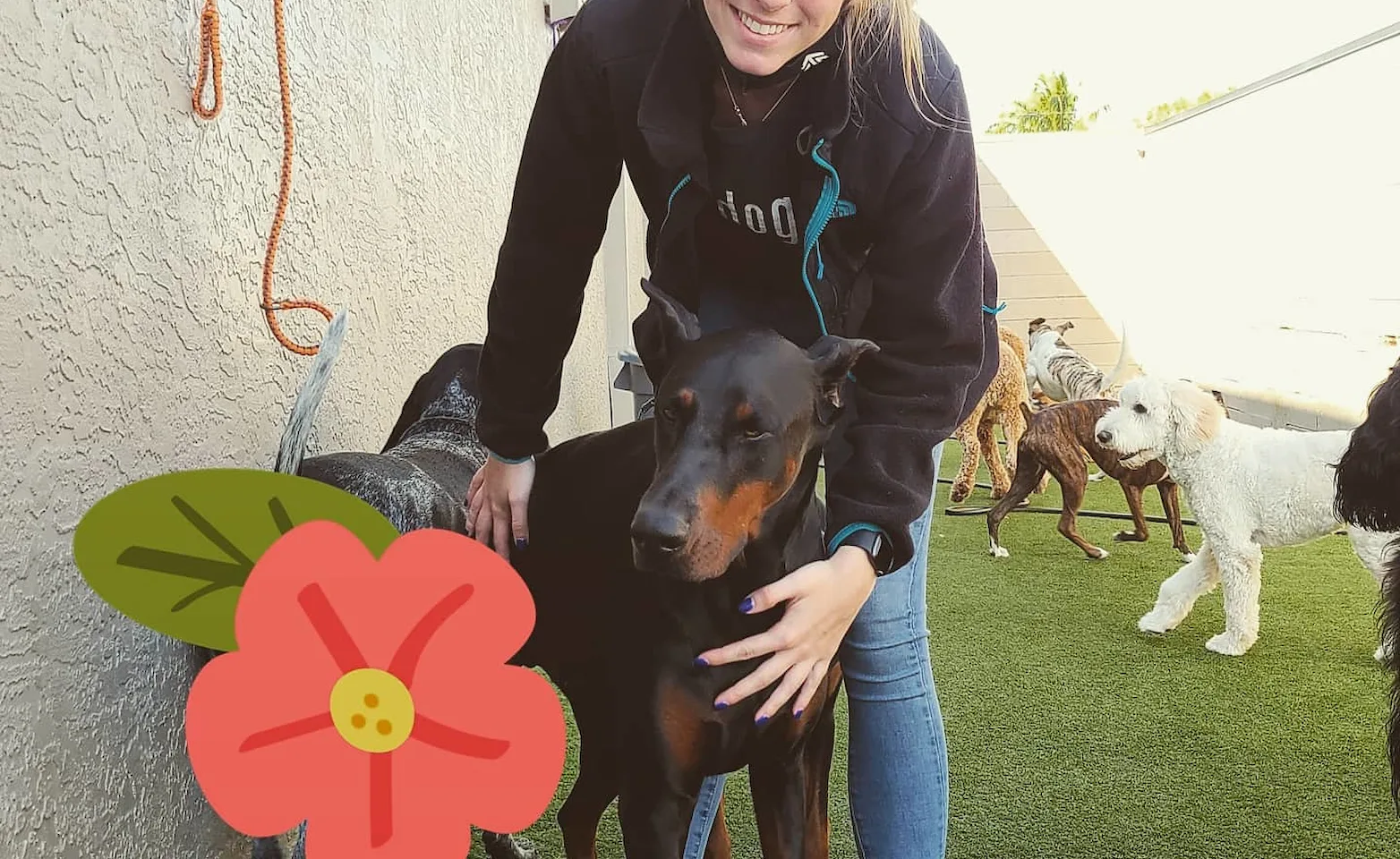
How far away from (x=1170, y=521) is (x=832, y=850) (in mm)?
3288

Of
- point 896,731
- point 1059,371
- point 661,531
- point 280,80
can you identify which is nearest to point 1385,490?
point 896,731

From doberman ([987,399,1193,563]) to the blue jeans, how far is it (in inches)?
133

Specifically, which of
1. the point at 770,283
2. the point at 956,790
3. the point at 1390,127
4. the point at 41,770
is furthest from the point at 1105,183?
the point at 41,770

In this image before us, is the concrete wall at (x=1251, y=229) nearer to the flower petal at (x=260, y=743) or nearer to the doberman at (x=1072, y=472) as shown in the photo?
the doberman at (x=1072, y=472)

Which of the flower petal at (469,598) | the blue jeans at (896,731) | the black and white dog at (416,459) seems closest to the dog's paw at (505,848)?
the black and white dog at (416,459)

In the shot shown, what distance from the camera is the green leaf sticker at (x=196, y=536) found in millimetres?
837

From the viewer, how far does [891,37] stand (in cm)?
125

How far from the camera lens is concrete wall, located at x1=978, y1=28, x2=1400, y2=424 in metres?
6.22

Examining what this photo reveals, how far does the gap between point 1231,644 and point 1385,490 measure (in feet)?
3.67

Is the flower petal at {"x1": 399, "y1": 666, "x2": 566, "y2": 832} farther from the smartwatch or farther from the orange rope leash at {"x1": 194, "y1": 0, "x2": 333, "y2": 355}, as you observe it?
the orange rope leash at {"x1": 194, "y1": 0, "x2": 333, "y2": 355}

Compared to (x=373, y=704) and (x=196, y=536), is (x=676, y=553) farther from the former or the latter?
(x=196, y=536)

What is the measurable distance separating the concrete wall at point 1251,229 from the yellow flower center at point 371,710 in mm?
5383

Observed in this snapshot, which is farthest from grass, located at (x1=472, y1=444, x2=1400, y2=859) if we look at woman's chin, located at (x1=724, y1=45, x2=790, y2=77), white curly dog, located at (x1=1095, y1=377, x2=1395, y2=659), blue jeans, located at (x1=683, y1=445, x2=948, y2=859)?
woman's chin, located at (x1=724, y1=45, x2=790, y2=77)

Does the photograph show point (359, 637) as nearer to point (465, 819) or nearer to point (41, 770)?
point (465, 819)
